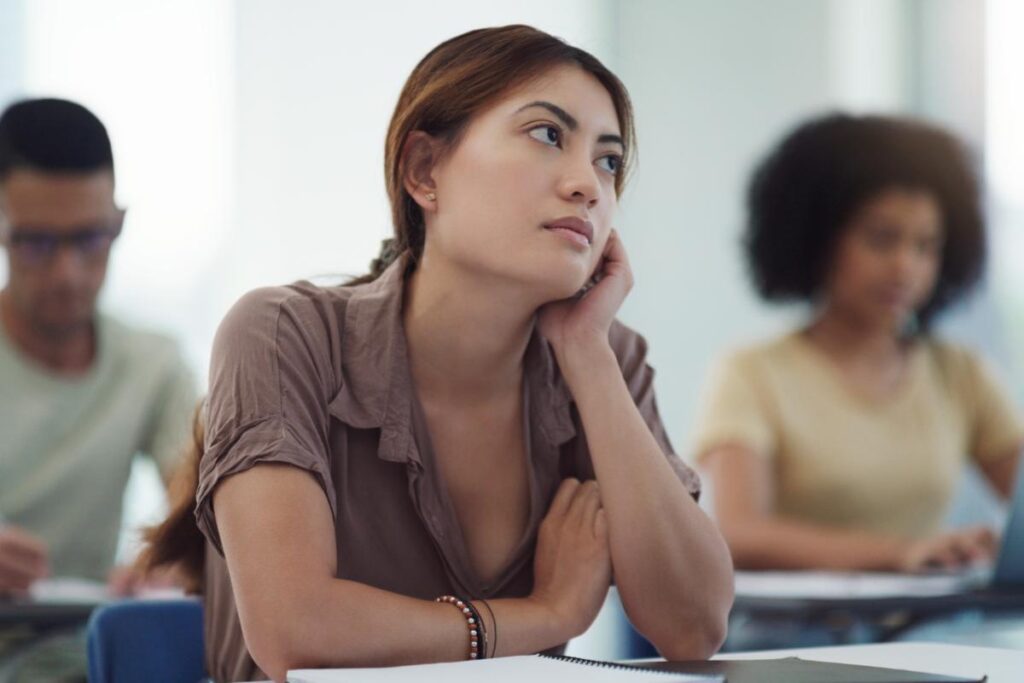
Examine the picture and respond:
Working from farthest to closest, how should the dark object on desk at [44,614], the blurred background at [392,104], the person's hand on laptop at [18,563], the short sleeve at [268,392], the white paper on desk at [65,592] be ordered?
the blurred background at [392,104] < the person's hand on laptop at [18,563] < the white paper on desk at [65,592] < the dark object on desk at [44,614] < the short sleeve at [268,392]

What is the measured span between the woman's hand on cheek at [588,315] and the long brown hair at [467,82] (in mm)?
137

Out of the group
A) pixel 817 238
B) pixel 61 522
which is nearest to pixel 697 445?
pixel 817 238

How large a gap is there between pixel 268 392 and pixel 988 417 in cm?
226

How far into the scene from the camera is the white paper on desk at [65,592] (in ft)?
7.19

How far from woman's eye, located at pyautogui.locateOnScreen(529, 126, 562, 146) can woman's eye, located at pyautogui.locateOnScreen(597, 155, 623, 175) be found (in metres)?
0.07

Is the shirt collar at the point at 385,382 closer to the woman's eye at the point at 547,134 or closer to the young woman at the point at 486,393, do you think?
the young woman at the point at 486,393

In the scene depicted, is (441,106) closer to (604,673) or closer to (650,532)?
(650,532)

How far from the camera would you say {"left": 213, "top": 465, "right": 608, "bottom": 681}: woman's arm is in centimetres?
129

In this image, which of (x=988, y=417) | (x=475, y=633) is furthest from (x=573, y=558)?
(x=988, y=417)

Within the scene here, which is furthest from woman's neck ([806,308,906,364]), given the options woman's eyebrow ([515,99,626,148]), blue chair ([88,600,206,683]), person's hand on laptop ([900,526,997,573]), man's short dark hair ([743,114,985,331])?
blue chair ([88,600,206,683])

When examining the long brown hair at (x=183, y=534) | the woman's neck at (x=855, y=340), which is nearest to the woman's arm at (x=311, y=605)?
the long brown hair at (x=183, y=534)

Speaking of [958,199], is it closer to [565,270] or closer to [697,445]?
[697,445]

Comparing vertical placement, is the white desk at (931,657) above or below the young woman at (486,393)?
below

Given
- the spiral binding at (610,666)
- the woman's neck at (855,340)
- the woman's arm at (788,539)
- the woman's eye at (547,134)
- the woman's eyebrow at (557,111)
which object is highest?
the woman's eyebrow at (557,111)
